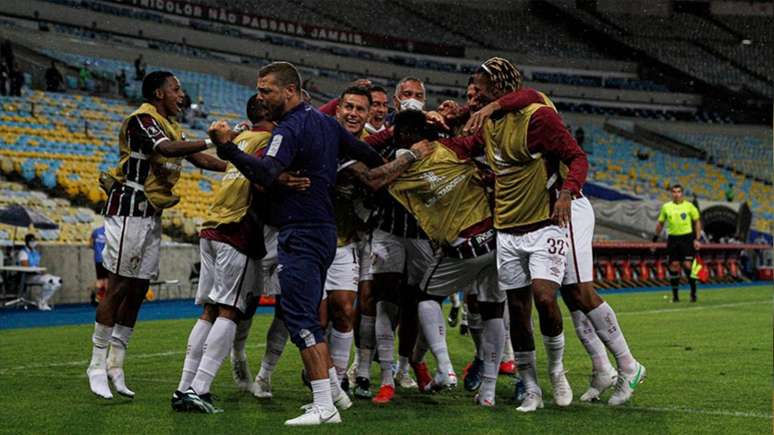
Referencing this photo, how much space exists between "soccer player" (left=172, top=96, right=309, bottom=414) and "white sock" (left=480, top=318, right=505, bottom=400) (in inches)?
62.1

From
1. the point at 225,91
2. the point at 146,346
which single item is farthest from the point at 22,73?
the point at 146,346

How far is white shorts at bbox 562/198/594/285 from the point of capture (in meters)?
6.84

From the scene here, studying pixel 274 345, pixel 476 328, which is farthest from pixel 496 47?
pixel 274 345

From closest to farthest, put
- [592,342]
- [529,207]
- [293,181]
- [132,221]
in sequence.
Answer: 1. [293,181]
2. [529,207]
3. [592,342]
4. [132,221]

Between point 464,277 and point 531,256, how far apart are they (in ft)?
2.91

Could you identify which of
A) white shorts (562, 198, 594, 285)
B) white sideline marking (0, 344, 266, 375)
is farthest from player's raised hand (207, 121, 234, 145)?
white sideline marking (0, 344, 266, 375)

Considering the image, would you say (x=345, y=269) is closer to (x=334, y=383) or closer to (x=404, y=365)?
(x=334, y=383)

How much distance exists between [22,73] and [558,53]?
2724 centimetres

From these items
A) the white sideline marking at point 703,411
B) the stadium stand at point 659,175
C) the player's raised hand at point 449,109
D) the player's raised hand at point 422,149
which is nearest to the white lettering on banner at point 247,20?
the stadium stand at point 659,175

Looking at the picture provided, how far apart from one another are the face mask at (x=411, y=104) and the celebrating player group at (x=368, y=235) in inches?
0.9

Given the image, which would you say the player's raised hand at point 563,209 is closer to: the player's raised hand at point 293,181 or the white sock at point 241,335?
the player's raised hand at point 293,181

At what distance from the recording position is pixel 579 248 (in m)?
6.91

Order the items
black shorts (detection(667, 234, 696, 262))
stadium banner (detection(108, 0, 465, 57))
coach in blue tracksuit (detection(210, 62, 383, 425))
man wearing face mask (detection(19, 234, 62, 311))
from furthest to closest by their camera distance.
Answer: stadium banner (detection(108, 0, 465, 57)) < black shorts (detection(667, 234, 696, 262)) < man wearing face mask (detection(19, 234, 62, 311)) < coach in blue tracksuit (detection(210, 62, 383, 425))

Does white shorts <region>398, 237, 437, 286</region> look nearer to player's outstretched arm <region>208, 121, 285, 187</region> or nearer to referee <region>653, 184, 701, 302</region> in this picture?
player's outstretched arm <region>208, 121, 285, 187</region>
